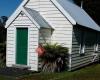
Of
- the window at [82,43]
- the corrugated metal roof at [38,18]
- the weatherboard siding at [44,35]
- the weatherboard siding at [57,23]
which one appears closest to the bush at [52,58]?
the weatherboard siding at [44,35]

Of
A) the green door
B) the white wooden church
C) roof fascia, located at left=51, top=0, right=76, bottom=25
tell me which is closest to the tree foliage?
the white wooden church

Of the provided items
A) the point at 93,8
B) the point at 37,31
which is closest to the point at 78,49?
the point at 37,31

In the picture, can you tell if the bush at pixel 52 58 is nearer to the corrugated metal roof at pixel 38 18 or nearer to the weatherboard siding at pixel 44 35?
the weatherboard siding at pixel 44 35

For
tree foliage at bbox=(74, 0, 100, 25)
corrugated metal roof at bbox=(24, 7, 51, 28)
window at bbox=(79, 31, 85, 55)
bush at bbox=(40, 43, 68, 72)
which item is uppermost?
tree foliage at bbox=(74, 0, 100, 25)

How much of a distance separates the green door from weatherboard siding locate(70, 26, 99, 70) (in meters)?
2.89

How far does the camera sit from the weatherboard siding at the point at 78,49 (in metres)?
19.1

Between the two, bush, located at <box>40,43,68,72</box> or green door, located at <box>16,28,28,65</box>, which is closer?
bush, located at <box>40,43,68,72</box>

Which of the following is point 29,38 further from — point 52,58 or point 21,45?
point 52,58

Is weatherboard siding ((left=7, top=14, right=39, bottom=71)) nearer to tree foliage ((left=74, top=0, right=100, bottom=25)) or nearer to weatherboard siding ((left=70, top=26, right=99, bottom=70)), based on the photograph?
weatherboard siding ((left=70, top=26, right=99, bottom=70))

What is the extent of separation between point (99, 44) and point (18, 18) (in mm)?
12527

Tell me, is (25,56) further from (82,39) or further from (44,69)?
(82,39)

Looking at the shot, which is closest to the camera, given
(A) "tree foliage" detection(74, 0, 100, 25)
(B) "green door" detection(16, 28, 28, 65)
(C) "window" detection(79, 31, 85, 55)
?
(B) "green door" detection(16, 28, 28, 65)

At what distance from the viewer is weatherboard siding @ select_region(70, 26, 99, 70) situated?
1913cm

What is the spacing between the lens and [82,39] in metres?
21.6
